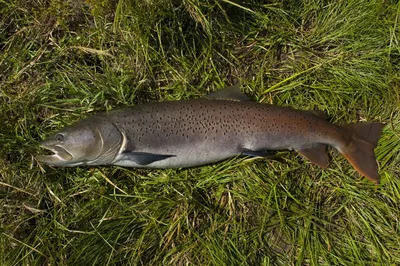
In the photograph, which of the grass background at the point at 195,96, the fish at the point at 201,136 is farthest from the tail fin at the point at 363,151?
the grass background at the point at 195,96

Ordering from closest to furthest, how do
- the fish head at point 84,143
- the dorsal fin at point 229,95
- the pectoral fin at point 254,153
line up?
1. the fish head at point 84,143
2. the pectoral fin at point 254,153
3. the dorsal fin at point 229,95

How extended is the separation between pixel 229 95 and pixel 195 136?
507mm

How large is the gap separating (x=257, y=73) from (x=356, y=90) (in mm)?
919

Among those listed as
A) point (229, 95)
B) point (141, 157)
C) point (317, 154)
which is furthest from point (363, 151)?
point (141, 157)

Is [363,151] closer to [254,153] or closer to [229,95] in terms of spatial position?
[254,153]

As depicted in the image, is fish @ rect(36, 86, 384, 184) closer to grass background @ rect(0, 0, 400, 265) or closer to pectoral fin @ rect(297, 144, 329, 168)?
pectoral fin @ rect(297, 144, 329, 168)

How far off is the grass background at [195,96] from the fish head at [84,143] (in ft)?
1.06

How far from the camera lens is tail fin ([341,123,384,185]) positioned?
126 inches

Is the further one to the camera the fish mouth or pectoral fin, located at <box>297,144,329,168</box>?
pectoral fin, located at <box>297,144,329,168</box>

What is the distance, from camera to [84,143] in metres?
2.77

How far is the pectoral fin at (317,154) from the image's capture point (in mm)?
Result: 3146

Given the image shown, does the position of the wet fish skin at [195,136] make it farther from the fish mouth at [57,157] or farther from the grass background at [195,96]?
the grass background at [195,96]

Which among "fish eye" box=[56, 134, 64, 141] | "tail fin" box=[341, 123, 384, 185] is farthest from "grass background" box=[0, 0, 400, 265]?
"fish eye" box=[56, 134, 64, 141]

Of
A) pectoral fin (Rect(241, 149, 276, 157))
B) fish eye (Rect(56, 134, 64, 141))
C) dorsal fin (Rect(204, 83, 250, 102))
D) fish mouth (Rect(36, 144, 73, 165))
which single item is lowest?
fish mouth (Rect(36, 144, 73, 165))
